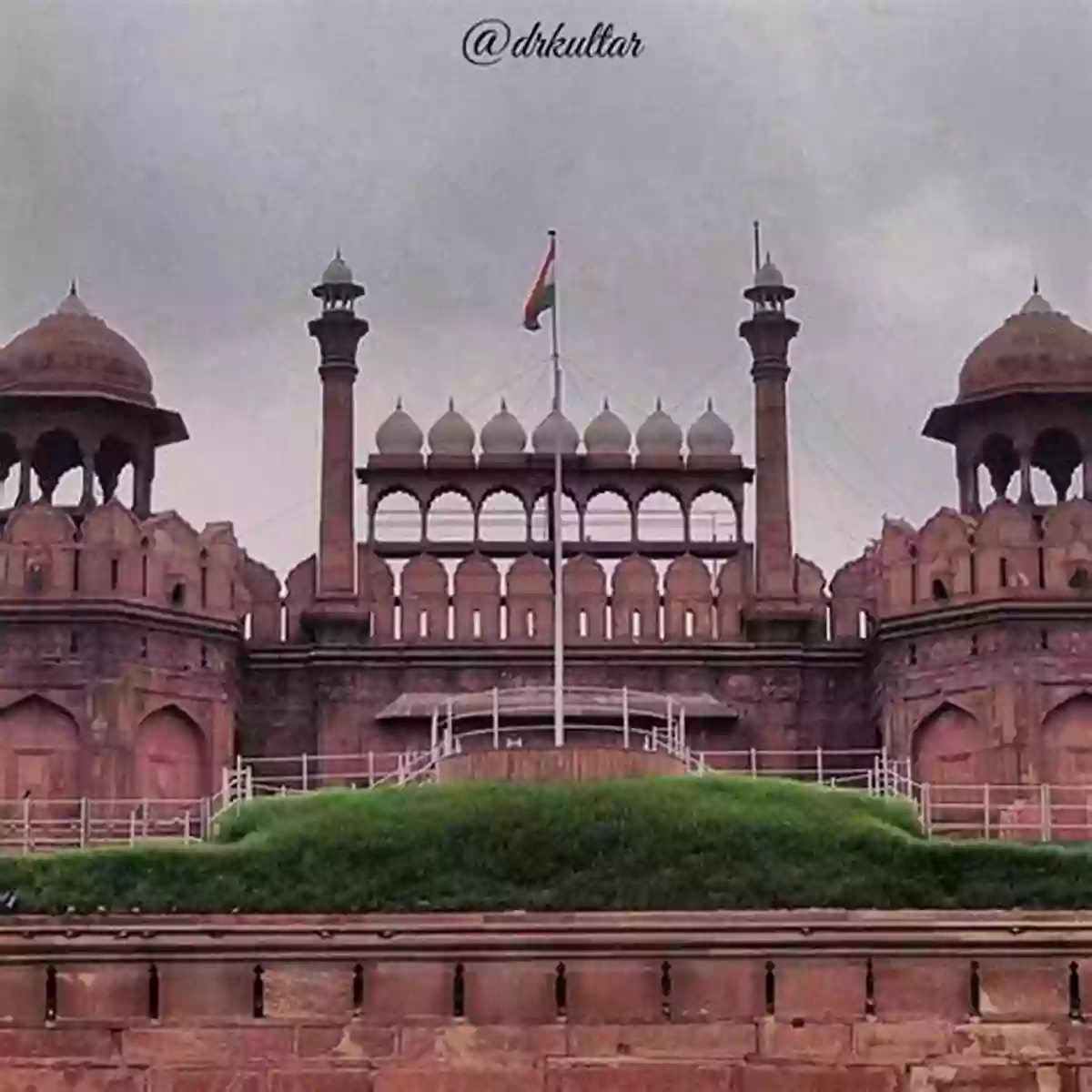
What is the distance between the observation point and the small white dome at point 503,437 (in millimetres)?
38375

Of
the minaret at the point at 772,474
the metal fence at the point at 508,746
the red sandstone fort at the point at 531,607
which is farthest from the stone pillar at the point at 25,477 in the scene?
the minaret at the point at 772,474

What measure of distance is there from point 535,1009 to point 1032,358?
14714mm

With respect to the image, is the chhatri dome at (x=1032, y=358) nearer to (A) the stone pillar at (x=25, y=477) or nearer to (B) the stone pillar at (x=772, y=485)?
(B) the stone pillar at (x=772, y=485)

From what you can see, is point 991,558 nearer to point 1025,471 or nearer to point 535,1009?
point 1025,471

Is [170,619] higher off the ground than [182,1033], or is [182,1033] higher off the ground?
[170,619]

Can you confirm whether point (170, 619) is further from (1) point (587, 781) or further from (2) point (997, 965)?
(2) point (997, 965)

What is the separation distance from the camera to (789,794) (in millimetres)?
27547

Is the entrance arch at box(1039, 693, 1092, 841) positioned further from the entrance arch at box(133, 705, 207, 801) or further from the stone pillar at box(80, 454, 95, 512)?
the stone pillar at box(80, 454, 95, 512)

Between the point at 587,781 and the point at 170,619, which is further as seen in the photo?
the point at 170,619

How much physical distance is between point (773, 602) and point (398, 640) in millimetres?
4980

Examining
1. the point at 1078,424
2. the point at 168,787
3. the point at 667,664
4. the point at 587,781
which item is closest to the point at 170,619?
the point at 168,787

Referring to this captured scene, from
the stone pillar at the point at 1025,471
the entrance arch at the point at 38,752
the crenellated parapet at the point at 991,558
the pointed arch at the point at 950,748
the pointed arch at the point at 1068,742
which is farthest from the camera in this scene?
the stone pillar at the point at 1025,471

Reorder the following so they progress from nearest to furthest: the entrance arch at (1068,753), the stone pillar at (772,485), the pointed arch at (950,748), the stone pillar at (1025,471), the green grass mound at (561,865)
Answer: the green grass mound at (561,865)
the entrance arch at (1068,753)
the pointed arch at (950,748)
the stone pillar at (1025,471)
the stone pillar at (772,485)

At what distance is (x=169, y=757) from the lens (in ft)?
113
